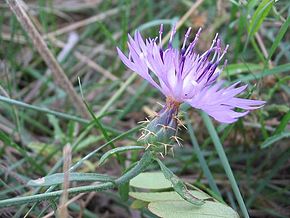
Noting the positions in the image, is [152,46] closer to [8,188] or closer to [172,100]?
[172,100]

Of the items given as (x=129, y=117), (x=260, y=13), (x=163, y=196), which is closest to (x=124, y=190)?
(x=163, y=196)

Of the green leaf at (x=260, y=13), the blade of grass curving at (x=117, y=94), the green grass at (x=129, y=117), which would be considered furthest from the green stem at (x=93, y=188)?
the blade of grass curving at (x=117, y=94)

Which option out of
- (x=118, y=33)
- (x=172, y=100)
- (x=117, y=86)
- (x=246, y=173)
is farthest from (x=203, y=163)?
A: (x=118, y=33)

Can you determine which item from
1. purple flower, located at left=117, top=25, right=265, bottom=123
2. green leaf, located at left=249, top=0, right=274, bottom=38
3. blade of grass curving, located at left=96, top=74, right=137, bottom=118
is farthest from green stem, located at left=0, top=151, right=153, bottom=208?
blade of grass curving, located at left=96, top=74, right=137, bottom=118

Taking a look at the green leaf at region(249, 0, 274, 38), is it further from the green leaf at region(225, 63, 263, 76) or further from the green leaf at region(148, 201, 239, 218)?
the green leaf at region(148, 201, 239, 218)

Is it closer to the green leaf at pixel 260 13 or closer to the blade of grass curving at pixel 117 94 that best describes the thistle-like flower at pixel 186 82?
the green leaf at pixel 260 13

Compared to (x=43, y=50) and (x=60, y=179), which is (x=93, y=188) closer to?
(x=60, y=179)
